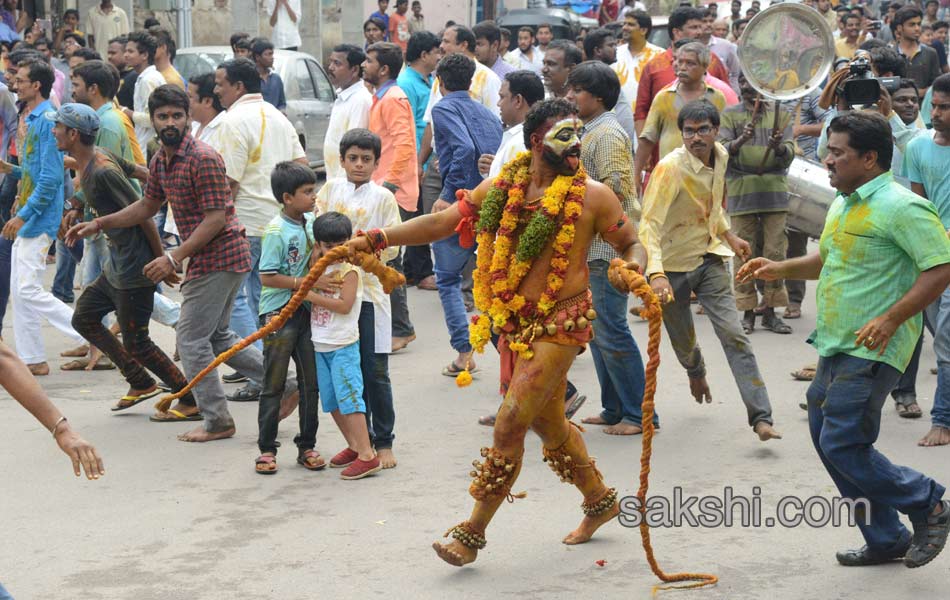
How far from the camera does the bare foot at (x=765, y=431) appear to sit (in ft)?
22.8

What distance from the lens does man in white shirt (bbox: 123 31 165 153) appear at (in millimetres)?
12055

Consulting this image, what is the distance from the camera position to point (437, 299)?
11.5m

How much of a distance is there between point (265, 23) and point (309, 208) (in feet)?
70.4

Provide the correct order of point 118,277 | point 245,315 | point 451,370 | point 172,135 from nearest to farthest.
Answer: point 172,135 < point 118,277 < point 245,315 < point 451,370

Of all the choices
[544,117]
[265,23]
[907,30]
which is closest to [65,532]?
[544,117]

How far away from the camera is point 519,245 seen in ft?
17.7

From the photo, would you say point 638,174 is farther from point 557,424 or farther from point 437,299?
point 557,424

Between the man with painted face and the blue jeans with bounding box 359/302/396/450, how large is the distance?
4.36ft

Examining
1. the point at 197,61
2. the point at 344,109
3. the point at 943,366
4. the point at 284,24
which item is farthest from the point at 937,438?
the point at 284,24

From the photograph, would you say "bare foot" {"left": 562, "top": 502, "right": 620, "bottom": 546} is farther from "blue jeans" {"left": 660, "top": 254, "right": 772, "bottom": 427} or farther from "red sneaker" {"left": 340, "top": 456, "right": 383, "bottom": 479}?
"blue jeans" {"left": 660, "top": 254, "right": 772, "bottom": 427}

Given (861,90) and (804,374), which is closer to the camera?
(861,90)

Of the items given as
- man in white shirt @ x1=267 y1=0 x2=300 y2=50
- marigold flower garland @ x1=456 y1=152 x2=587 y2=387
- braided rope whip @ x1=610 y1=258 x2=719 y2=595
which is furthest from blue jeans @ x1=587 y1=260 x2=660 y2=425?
man in white shirt @ x1=267 y1=0 x2=300 y2=50

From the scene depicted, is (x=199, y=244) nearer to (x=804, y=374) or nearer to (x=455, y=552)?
(x=455, y=552)

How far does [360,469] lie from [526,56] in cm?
1149
